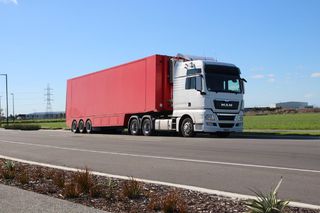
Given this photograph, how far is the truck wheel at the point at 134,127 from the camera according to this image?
95.4ft

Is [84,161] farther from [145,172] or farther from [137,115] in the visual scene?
[137,115]

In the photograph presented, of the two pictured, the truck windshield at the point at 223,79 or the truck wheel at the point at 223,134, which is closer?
the truck windshield at the point at 223,79

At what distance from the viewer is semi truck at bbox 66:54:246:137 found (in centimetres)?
2400

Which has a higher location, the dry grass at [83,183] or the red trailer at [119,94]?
the red trailer at [119,94]

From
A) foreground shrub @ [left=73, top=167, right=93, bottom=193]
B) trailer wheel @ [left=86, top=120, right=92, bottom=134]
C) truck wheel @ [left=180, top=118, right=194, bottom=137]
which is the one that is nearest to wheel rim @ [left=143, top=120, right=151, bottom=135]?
truck wheel @ [left=180, top=118, right=194, bottom=137]

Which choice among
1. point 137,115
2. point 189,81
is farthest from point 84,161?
point 137,115

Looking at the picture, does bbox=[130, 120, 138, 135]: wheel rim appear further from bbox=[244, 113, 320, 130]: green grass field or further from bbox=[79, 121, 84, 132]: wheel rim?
bbox=[244, 113, 320, 130]: green grass field

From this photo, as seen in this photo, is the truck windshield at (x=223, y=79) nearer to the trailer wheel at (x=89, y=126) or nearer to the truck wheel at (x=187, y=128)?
the truck wheel at (x=187, y=128)

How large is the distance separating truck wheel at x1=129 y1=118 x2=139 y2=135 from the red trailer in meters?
0.53

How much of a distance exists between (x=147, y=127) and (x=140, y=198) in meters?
20.6

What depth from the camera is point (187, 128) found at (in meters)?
25.1

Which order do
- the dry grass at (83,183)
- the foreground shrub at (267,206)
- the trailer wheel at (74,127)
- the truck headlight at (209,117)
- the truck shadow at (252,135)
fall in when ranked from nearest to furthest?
1. the foreground shrub at (267,206)
2. the dry grass at (83,183)
3. the truck shadow at (252,135)
4. the truck headlight at (209,117)
5. the trailer wheel at (74,127)

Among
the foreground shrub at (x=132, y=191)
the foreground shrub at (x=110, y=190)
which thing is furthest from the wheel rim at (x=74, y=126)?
the foreground shrub at (x=132, y=191)

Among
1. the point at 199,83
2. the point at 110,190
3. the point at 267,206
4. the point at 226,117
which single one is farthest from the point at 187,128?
the point at 267,206
